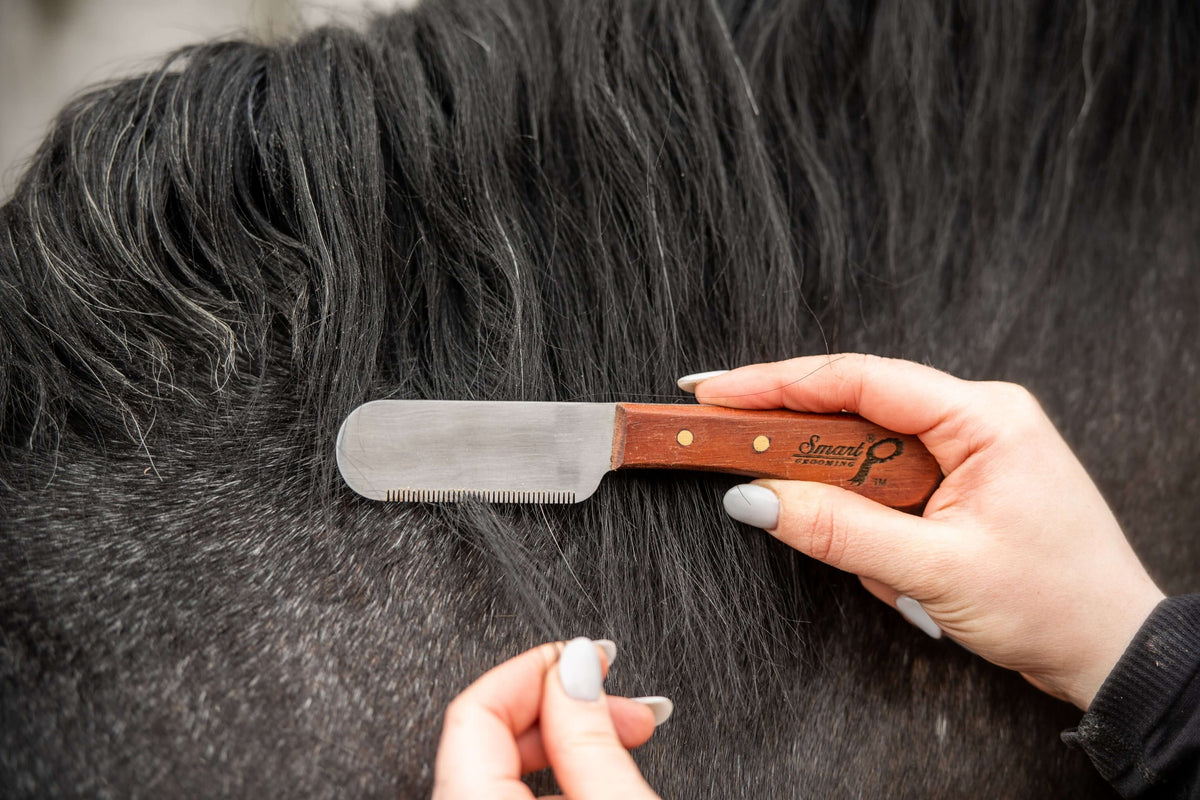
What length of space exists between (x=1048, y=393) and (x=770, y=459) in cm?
37

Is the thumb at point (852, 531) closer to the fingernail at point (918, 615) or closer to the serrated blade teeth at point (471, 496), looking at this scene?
the fingernail at point (918, 615)

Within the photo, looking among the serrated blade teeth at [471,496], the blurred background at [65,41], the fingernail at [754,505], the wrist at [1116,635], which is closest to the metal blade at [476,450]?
the serrated blade teeth at [471,496]

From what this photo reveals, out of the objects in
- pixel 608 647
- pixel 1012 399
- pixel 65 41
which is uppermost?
pixel 65 41

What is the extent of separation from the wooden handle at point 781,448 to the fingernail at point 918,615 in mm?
86

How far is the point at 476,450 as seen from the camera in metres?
0.65

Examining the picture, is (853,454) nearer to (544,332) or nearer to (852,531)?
(852,531)

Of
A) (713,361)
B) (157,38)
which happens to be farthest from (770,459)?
(157,38)

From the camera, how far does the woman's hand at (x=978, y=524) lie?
25.2 inches

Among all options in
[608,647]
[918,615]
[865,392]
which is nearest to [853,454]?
[865,392]

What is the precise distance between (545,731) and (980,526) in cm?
41

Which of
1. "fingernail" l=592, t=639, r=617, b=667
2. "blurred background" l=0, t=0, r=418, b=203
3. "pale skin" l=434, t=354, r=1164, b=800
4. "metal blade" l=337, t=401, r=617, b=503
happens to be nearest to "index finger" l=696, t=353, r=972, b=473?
"pale skin" l=434, t=354, r=1164, b=800

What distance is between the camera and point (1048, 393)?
0.81 metres

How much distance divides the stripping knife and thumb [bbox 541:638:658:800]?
0.16m

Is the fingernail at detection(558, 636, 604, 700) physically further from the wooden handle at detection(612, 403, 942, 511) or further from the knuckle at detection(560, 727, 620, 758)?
the wooden handle at detection(612, 403, 942, 511)
